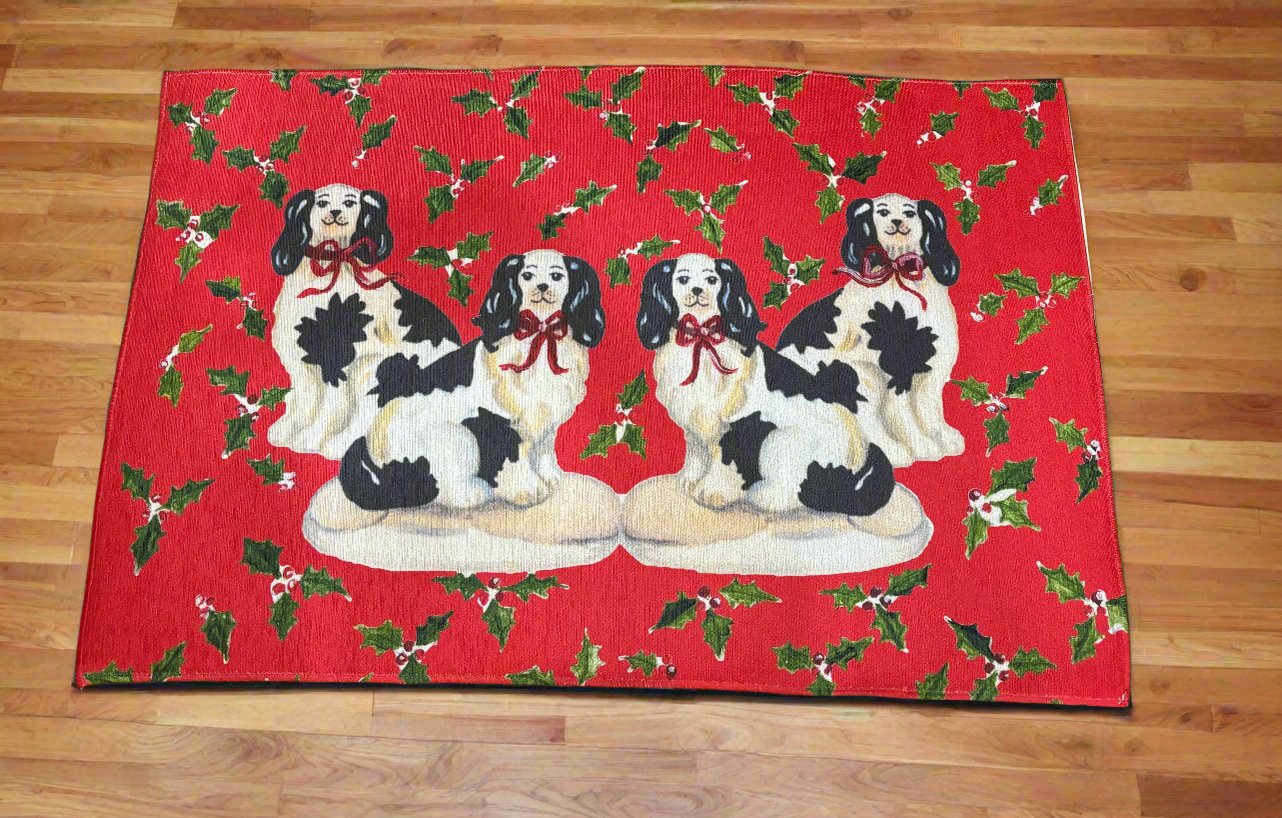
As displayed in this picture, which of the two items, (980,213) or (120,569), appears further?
(980,213)

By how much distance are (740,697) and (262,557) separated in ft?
2.41

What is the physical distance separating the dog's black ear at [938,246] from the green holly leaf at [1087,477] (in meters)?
0.36

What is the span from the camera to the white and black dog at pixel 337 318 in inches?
56.3

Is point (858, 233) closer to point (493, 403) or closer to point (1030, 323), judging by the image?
point (1030, 323)

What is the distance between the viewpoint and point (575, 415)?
1438 millimetres

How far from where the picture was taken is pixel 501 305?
1496 mm

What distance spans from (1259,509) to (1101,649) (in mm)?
359

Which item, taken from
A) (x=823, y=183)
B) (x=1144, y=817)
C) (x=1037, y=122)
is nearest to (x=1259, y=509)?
(x=1144, y=817)

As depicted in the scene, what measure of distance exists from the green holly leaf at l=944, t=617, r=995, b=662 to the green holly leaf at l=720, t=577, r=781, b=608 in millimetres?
268

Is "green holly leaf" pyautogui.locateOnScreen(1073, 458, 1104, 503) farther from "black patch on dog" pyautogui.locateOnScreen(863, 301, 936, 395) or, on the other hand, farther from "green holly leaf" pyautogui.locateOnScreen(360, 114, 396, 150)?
"green holly leaf" pyautogui.locateOnScreen(360, 114, 396, 150)

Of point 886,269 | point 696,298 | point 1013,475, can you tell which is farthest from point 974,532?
point 696,298

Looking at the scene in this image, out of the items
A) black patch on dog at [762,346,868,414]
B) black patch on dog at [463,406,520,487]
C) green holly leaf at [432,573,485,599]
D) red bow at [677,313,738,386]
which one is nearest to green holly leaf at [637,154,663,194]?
red bow at [677,313,738,386]

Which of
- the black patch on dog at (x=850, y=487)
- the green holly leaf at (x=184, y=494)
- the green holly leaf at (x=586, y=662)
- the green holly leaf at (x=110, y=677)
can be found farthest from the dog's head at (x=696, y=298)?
the green holly leaf at (x=110, y=677)

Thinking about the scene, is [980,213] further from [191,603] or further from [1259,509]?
[191,603]
